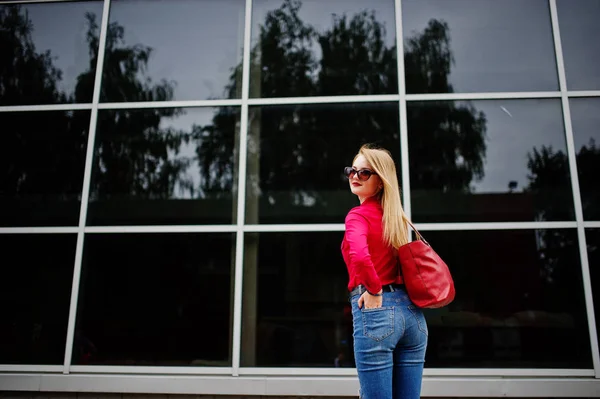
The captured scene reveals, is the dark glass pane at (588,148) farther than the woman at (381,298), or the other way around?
the dark glass pane at (588,148)

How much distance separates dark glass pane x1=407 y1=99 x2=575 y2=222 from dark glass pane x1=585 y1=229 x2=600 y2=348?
0.90 feet

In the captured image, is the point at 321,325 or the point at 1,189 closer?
the point at 321,325

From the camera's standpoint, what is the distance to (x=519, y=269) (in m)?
4.63

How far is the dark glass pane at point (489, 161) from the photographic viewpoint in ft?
15.6

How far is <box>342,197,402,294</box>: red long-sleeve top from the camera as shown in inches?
88.8

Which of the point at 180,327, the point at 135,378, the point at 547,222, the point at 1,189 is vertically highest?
the point at 1,189

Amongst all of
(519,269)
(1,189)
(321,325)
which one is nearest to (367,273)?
(321,325)

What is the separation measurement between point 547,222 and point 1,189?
5.80m

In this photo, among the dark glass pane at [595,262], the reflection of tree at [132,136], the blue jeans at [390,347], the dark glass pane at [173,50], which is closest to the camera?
the blue jeans at [390,347]

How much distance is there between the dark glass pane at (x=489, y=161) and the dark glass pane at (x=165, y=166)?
2014mm

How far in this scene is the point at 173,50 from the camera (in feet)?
18.2

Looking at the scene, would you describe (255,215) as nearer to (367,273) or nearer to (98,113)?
(98,113)

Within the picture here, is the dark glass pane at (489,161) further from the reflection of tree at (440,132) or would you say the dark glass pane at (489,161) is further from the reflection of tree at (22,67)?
the reflection of tree at (22,67)

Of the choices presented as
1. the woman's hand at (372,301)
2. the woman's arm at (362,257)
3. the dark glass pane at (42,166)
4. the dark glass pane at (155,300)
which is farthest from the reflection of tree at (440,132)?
the dark glass pane at (42,166)
